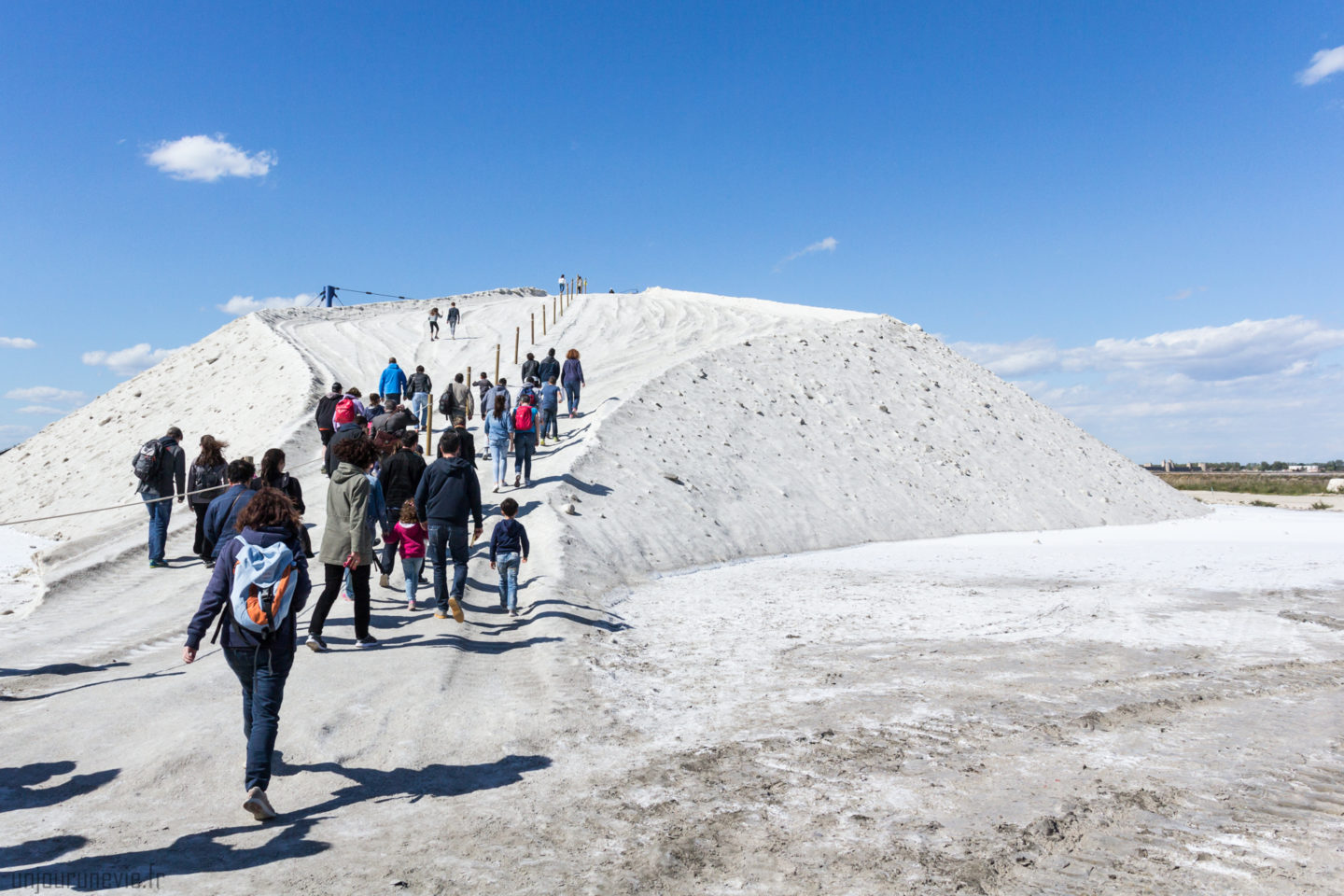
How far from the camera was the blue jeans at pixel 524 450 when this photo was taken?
49.0 feet

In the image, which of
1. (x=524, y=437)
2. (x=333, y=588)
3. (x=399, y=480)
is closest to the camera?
(x=333, y=588)

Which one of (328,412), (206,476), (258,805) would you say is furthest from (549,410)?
(258,805)

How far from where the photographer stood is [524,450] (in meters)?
15.1

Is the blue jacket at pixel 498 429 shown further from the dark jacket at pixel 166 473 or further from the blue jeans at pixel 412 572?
the blue jeans at pixel 412 572

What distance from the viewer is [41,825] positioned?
4.44 metres

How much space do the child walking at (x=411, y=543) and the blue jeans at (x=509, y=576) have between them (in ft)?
2.94

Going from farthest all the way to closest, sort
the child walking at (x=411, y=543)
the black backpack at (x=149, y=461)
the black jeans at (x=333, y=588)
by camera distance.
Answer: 1. the black backpack at (x=149, y=461)
2. the child walking at (x=411, y=543)
3. the black jeans at (x=333, y=588)

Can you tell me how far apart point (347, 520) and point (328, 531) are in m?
0.22

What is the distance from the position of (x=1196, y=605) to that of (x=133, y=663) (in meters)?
13.0

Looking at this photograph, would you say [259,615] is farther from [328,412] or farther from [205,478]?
[328,412]

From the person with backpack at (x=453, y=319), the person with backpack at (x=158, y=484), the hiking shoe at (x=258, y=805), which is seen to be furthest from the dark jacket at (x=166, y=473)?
the person with backpack at (x=453, y=319)

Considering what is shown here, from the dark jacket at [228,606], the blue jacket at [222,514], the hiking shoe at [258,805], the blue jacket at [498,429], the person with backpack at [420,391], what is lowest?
the hiking shoe at [258,805]

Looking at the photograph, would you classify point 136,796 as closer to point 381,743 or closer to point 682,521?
point 381,743

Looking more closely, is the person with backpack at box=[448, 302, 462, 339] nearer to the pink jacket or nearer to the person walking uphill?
the pink jacket
